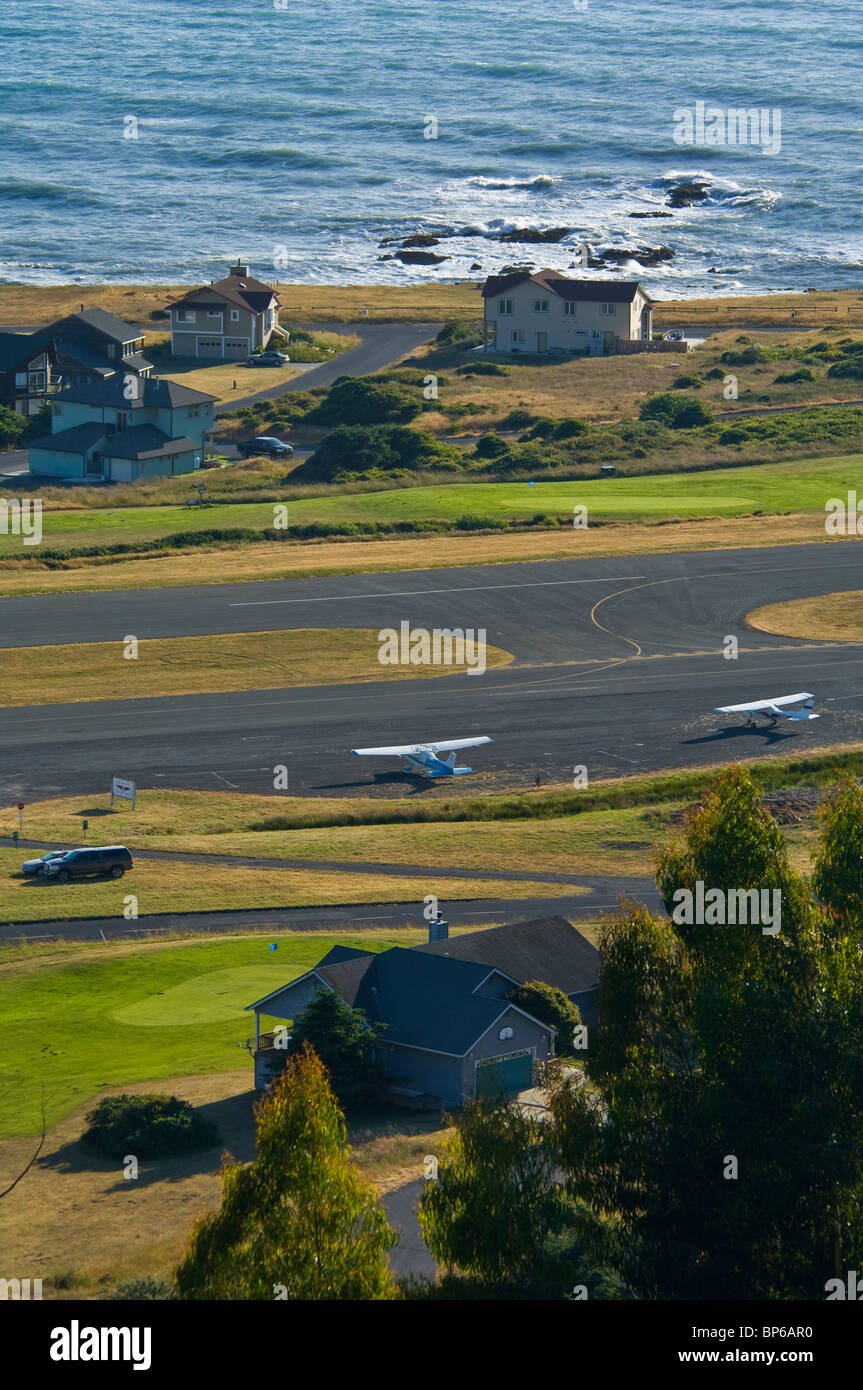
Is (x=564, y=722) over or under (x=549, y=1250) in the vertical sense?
under

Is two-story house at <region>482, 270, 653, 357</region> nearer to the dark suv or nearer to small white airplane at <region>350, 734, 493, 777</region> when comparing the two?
small white airplane at <region>350, 734, 493, 777</region>

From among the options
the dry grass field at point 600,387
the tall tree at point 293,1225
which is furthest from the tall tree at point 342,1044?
the dry grass field at point 600,387

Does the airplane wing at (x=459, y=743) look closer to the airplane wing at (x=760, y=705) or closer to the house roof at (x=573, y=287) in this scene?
the airplane wing at (x=760, y=705)

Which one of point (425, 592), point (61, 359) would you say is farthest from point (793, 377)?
point (425, 592)

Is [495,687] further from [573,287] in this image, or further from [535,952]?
[573,287]
